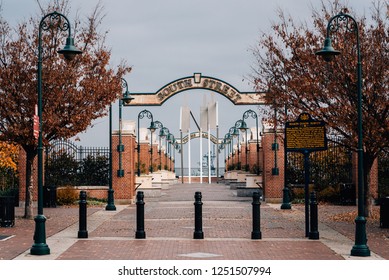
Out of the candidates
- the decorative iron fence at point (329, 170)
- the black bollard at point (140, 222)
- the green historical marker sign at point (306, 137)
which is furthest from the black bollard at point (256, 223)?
the decorative iron fence at point (329, 170)

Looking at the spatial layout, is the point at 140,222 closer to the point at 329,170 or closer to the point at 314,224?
the point at 314,224

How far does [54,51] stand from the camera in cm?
2391

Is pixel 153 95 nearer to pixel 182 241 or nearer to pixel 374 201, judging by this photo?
pixel 374 201

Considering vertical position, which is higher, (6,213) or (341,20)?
(341,20)

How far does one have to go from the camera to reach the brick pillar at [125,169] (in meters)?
34.6

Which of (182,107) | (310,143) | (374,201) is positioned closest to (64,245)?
(310,143)

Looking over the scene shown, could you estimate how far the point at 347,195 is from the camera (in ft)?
108

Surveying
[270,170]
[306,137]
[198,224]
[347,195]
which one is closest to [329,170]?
[347,195]

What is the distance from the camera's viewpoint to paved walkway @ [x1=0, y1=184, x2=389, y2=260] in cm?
1498

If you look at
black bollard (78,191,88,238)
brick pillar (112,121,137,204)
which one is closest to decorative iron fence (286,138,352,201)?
brick pillar (112,121,137,204)

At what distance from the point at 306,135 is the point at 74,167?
18.4 m

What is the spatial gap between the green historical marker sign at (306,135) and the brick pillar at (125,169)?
1639 cm

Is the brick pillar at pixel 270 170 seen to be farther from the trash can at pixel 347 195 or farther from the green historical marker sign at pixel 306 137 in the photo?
the green historical marker sign at pixel 306 137
